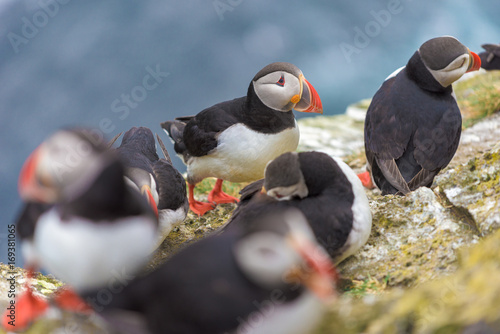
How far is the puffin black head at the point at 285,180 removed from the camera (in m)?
3.56

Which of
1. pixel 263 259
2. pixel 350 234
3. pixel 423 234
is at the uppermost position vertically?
pixel 263 259

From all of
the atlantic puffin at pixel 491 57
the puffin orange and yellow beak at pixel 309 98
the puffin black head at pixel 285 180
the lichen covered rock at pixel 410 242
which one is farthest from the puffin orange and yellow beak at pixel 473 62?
the atlantic puffin at pixel 491 57

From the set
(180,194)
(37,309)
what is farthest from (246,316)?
(180,194)

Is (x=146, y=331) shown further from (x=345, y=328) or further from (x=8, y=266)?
(x=8, y=266)

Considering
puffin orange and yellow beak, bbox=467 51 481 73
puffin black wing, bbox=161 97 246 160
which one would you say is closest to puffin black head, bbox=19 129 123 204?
puffin black wing, bbox=161 97 246 160

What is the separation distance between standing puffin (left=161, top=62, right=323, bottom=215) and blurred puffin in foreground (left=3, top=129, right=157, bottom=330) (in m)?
2.84

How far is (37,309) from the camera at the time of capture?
323 centimetres

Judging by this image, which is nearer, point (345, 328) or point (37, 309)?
point (345, 328)

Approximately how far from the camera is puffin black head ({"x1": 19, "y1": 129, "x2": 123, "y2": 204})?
2.66 metres

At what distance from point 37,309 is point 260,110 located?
308cm

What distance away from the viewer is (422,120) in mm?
5152

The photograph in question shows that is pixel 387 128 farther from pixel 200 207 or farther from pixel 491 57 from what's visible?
pixel 491 57

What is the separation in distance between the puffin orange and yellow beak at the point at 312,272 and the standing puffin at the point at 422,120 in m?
2.82

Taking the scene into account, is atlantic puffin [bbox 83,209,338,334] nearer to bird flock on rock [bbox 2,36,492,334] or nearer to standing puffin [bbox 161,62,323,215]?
bird flock on rock [bbox 2,36,492,334]
